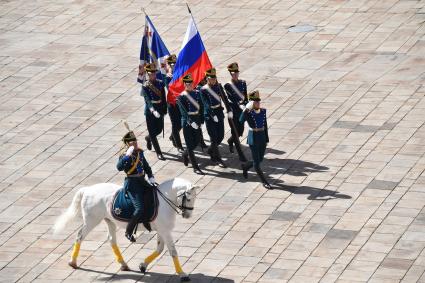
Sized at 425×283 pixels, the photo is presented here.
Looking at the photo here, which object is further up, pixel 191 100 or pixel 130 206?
pixel 130 206

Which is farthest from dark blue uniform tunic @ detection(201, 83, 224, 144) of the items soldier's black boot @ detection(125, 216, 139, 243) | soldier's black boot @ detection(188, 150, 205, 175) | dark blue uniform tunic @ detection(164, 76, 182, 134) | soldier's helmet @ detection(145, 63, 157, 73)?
soldier's black boot @ detection(125, 216, 139, 243)

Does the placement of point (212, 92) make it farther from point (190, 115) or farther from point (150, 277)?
point (150, 277)

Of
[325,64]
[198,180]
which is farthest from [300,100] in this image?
[198,180]

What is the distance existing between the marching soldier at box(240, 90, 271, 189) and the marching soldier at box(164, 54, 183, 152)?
8.18 ft

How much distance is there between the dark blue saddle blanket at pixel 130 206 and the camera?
907 inches

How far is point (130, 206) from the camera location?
2322 cm

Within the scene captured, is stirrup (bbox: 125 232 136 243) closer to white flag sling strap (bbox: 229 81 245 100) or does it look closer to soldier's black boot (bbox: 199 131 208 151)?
soldier's black boot (bbox: 199 131 208 151)

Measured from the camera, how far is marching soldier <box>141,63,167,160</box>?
96.0 feet

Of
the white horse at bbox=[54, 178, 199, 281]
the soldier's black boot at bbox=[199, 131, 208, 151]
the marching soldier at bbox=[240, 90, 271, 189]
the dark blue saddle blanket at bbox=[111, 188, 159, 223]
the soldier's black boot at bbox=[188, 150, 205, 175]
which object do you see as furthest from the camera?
the soldier's black boot at bbox=[199, 131, 208, 151]

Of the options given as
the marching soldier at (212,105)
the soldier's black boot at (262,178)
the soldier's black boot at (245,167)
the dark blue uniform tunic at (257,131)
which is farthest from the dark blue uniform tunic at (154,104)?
the soldier's black boot at (262,178)

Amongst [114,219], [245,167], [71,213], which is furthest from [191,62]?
[114,219]

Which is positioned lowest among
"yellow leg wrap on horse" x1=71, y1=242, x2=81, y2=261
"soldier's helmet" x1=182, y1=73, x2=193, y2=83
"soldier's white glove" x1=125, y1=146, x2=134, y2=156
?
"yellow leg wrap on horse" x1=71, y1=242, x2=81, y2=261

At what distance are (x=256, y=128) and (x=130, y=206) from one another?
203 inches

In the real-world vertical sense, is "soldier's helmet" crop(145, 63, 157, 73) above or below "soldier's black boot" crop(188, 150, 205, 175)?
above
